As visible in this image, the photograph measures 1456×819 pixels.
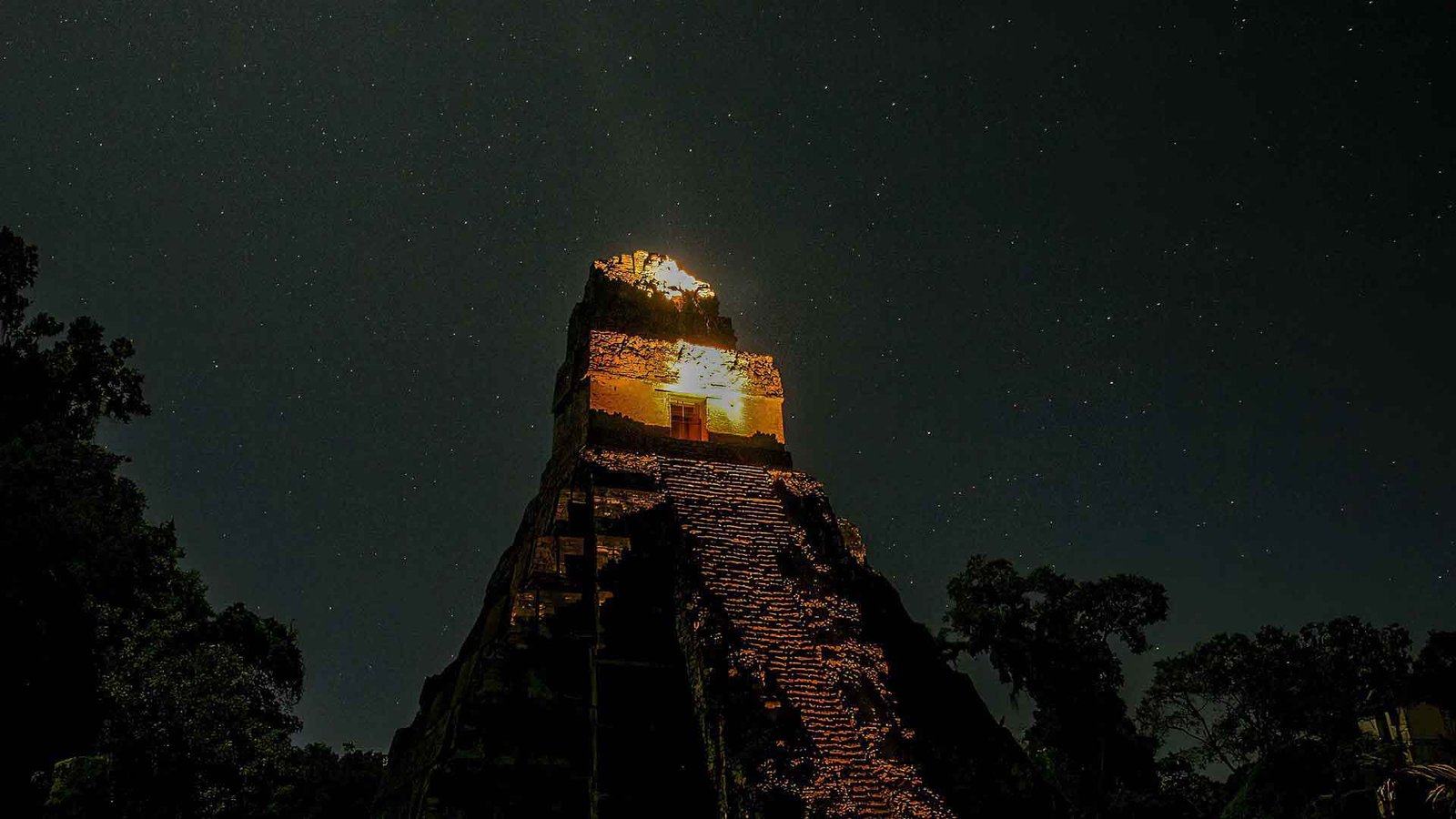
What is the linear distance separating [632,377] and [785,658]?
5.01 metres

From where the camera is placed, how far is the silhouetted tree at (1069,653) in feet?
74.6

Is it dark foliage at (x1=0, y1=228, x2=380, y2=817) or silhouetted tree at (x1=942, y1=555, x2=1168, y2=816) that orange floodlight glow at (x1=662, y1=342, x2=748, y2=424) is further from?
silhouetted tree at (x1=942, y1=555, x2=1168, y2=816)

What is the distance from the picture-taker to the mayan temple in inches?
306

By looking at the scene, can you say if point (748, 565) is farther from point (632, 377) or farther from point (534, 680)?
point (632, 377)

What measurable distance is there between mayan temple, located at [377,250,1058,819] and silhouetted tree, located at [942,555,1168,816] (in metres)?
13.9

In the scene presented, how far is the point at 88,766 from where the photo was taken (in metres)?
13.2

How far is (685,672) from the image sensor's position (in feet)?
29.5

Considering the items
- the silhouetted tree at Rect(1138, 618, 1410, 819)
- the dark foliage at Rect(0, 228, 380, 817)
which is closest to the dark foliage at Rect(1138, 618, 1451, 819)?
the silhouetted tree at Rect(1138, 618, 1410, 819)

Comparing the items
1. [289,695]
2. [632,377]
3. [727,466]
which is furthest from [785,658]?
[289,695]

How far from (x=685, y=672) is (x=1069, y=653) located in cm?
1781

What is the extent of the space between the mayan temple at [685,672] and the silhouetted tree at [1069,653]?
1393 centimetres

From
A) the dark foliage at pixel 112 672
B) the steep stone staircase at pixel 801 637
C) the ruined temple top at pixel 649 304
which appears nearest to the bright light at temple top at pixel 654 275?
the ruined temple top at pixel 649 304

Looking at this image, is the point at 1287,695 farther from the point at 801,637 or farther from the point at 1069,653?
the point at 801,637

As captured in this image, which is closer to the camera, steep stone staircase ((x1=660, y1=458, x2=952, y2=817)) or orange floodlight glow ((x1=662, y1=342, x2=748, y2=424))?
steep stone staircase ((x1=660, y1=458, x2=952, y2=817))
